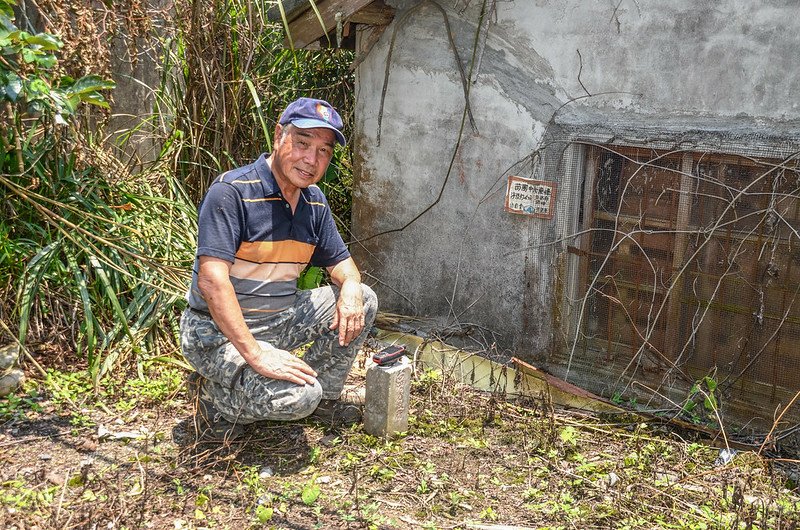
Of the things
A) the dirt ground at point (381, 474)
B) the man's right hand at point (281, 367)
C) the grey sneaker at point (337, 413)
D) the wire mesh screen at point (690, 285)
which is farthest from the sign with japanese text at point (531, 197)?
the man's right hand at point (281, 367)

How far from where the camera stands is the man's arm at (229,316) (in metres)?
3.94

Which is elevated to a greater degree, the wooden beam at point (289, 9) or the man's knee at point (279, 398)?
the wooden beam at point (289, 9)

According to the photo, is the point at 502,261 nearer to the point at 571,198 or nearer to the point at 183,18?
the point at 571,198

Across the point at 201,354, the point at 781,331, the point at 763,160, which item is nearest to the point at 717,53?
the point at 763,160

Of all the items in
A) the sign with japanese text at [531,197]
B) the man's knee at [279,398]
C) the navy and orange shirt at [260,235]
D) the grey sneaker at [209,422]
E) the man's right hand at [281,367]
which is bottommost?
the grey sneaker at [209,422]

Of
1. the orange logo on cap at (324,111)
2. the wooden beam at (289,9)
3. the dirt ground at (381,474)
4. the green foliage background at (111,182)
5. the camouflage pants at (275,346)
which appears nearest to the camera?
the dirt ground at (381,474)

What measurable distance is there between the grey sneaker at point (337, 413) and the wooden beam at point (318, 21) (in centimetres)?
276

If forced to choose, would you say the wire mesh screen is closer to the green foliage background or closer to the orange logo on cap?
the orange logo on cap

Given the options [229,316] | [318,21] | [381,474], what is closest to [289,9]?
[318,21]

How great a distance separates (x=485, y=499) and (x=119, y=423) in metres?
2.12

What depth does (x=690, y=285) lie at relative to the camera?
5.12 meters

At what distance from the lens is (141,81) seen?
22.8ft

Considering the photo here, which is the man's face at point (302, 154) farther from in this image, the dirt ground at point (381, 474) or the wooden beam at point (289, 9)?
the wooden beam at point (289, 9)

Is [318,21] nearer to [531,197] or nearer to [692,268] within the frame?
[531,197]
